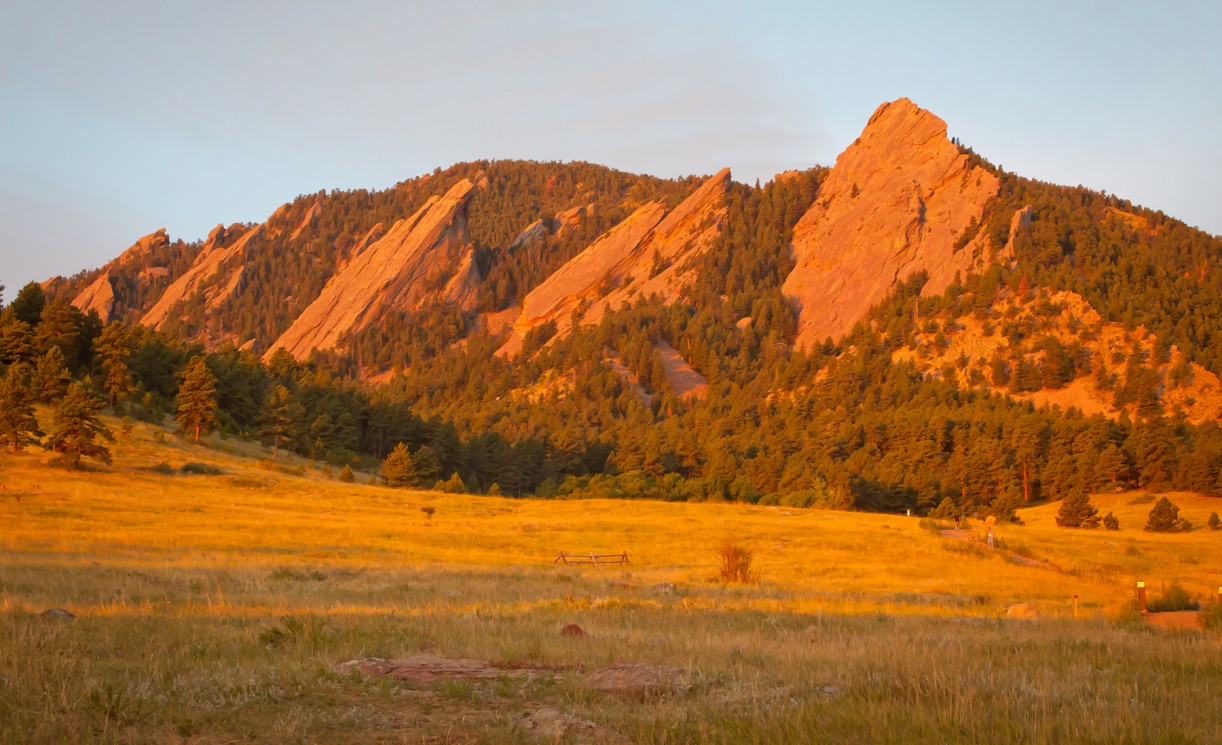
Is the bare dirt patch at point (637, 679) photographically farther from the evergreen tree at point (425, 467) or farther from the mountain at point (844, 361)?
the evergreen tree at point (425, 467)

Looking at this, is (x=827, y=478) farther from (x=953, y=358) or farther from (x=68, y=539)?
(x=68, y=539)

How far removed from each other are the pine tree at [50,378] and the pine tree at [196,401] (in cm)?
793

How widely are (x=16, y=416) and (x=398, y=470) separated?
100 feet

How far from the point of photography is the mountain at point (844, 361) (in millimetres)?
86875

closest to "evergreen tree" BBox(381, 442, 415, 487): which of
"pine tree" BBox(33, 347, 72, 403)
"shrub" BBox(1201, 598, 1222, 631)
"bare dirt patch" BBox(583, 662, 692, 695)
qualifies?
"pine tree" BBox(33, 347, 72, 403)

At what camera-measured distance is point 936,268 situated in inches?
5768

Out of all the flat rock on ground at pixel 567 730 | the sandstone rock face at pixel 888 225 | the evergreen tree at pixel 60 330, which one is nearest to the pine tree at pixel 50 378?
the evergreen tree at pixel 60 330

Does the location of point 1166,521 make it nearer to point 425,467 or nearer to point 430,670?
point 425,467

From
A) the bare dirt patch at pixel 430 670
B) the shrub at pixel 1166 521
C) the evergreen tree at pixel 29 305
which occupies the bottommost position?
the shrub at pixel 1166 521

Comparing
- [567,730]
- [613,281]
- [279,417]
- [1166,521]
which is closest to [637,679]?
[567,730]

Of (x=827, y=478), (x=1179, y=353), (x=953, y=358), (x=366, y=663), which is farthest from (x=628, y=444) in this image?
(x=366, y=663)

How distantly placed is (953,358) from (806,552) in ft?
323

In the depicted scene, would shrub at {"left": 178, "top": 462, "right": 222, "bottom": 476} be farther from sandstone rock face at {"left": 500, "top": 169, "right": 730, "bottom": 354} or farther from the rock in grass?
sandstone rock face at {"left": 500, "top": 169, "right": 730, "bottom": 354}

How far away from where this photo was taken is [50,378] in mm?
52281
